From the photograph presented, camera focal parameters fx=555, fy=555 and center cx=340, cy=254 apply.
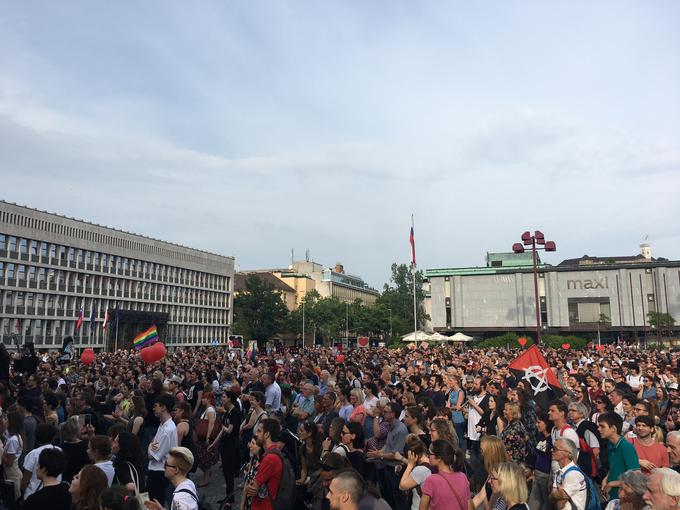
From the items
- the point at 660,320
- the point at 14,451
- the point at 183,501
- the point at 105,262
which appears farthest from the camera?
the point at 105,262

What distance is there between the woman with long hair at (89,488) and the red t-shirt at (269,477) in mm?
1507

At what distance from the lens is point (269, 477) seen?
17.8 feet

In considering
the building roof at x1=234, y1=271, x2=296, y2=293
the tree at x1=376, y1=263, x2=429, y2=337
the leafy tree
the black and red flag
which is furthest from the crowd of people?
the building roof at x1=234, y1=271, x2=296, y2=293

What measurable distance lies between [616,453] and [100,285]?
66977 mm

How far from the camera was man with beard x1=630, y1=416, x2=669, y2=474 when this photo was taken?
6.19 meters

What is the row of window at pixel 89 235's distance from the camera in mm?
54750

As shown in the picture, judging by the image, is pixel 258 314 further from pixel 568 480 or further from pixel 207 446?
pixel 568 480

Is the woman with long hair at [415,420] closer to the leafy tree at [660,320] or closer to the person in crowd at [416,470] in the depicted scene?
the person in crowd at [416,470]

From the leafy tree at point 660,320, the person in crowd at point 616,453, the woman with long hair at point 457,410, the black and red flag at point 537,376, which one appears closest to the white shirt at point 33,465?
the person in crowd at point 616,453

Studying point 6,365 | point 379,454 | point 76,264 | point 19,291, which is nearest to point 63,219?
point 76,264

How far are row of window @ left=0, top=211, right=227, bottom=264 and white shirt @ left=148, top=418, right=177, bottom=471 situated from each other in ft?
181

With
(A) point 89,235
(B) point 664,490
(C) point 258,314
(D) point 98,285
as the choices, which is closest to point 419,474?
(B) point 664,490

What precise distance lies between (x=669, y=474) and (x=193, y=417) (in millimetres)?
8013

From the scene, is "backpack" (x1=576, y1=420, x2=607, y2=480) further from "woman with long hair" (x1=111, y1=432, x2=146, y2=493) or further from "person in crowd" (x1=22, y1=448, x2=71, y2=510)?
"person in crowd" (x1=22, y1=448, x2=71, y2=510)
